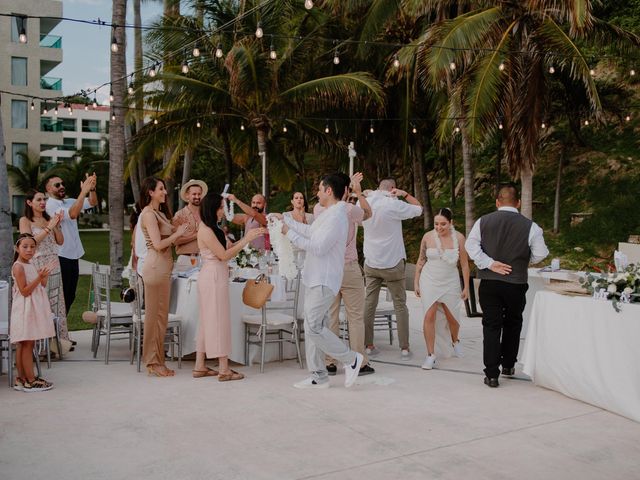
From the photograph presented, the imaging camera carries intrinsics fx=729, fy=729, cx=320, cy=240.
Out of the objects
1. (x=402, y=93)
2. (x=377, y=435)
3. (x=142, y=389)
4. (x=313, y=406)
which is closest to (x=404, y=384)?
(x=313, y=406)

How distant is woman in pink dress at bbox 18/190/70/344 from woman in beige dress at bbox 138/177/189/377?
1.07 meters

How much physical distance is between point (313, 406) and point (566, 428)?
79.4 inches

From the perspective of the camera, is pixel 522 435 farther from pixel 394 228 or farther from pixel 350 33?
pixel 350 33

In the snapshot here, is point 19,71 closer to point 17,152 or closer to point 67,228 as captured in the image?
point 17,152

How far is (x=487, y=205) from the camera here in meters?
25.0

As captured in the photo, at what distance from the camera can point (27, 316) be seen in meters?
6.62

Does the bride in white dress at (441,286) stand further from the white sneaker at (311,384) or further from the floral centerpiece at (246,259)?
the floral centerpiece at (246,259)

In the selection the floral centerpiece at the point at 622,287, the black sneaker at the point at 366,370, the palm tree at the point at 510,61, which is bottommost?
the black sneaker at the point at 366,370

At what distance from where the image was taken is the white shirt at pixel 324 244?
6.41m

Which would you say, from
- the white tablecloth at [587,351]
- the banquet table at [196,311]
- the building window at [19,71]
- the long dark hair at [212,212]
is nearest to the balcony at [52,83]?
the building window at [19,71]

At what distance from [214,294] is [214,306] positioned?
0.38 ft

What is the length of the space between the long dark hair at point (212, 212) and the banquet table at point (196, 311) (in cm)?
87

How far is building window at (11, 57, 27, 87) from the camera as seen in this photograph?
44406mm

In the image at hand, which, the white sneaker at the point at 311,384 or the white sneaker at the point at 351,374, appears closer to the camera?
the white sneaker at the point at 351,374
